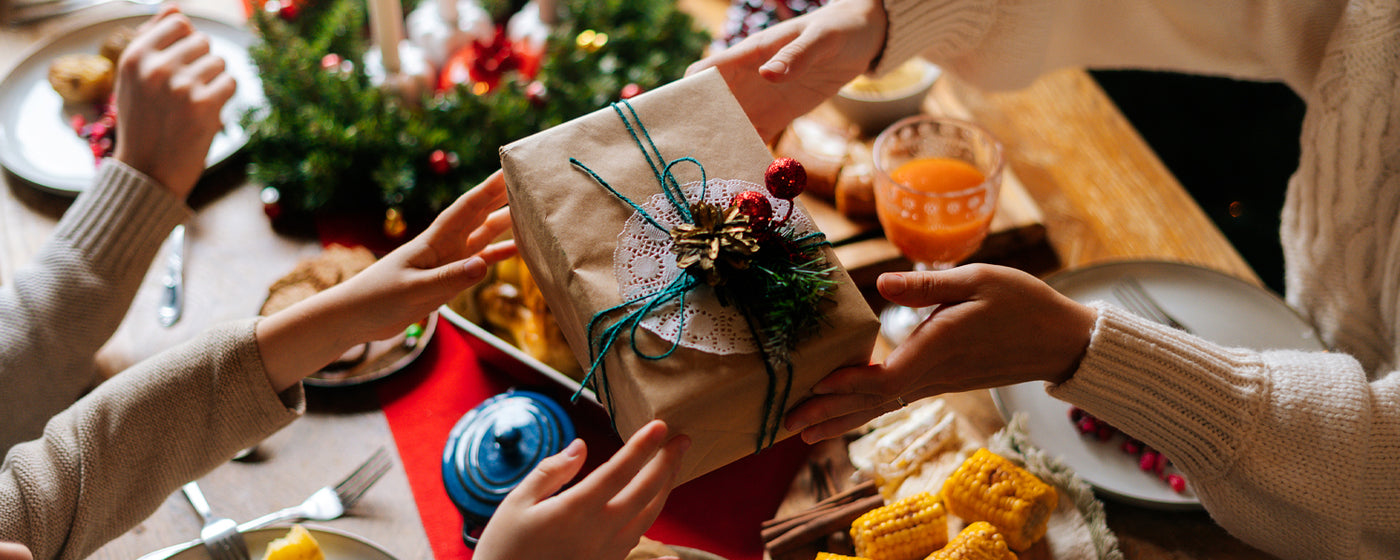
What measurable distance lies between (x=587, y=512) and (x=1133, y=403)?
63 cm

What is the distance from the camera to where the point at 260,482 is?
1.16m

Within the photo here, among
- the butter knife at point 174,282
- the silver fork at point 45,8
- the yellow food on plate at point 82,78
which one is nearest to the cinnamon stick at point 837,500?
the butter knife at point 174,282

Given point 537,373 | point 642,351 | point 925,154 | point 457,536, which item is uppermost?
point 642,351

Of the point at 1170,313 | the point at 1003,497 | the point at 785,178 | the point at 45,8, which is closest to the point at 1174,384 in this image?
the point at 1003,497

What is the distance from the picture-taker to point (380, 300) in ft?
3.40

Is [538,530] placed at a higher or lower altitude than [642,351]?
lower

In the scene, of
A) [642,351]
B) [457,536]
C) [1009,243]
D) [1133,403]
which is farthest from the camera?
[1009,243]

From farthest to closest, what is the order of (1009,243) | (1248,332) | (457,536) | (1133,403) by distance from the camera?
(1009,243)
(1248,332)
(457,536)
(1133,403)

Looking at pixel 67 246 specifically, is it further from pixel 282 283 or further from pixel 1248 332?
pixel 1248 332

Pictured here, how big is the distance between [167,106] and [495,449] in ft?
2.48

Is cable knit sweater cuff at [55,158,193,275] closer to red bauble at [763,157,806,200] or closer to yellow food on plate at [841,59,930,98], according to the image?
red bauble at [763,157,806,200]

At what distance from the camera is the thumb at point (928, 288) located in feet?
2.96

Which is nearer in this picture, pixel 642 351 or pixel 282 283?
pixel 642 351

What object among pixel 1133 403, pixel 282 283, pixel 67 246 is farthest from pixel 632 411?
pixel 67 246
